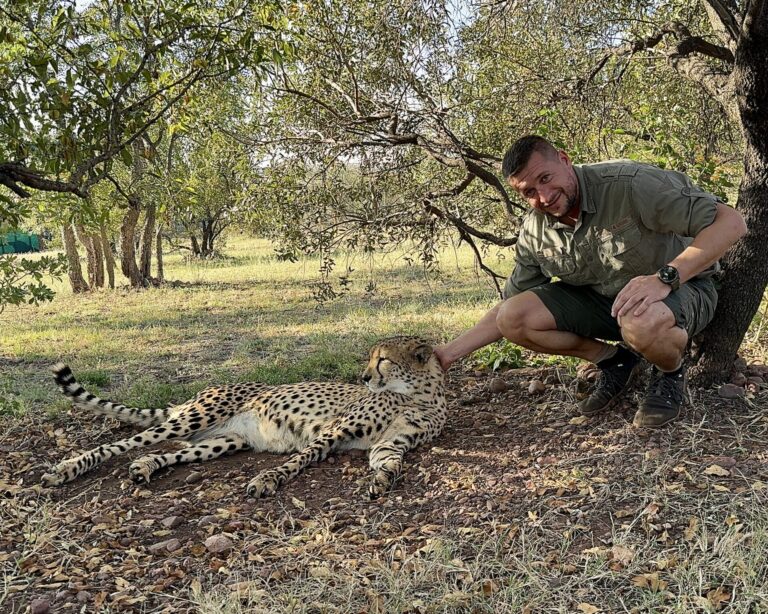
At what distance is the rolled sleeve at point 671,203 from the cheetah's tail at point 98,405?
9.86 ft

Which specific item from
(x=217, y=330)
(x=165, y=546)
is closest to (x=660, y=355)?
(x=165, y=546)

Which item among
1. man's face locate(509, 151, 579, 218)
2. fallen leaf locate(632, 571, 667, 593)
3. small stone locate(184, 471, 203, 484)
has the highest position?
man's face locate(509, 151, 579, 218)

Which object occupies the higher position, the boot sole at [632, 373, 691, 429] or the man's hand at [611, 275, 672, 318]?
the man's hand at [611, 275, 672, 318]

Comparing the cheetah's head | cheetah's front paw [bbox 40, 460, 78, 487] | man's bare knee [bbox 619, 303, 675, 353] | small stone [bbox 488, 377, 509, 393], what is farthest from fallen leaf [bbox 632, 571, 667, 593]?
cheetah's front paw [bbox 40, 460, 78, 487]

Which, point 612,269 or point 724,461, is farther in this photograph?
point 612,269

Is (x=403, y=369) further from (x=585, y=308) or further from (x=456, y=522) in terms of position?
(x=456, y=522)

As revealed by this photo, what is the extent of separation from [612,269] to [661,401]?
2.06 ft

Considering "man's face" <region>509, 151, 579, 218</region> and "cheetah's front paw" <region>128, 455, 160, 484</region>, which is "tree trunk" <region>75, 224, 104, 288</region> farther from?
"man's face" <region>509, 151, 579, 218</region>

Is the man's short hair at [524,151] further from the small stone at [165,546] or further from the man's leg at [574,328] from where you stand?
the small stone at [165,546]

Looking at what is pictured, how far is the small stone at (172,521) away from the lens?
2.99m

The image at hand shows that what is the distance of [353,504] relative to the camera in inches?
123

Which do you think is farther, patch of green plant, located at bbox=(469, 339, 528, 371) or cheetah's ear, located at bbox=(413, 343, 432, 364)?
patch of green plant, located at bbox=(469, 339, 528, 371)

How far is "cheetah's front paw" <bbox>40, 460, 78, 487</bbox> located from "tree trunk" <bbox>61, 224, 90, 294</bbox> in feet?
30.9

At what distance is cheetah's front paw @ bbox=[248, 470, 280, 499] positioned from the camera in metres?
3.27
